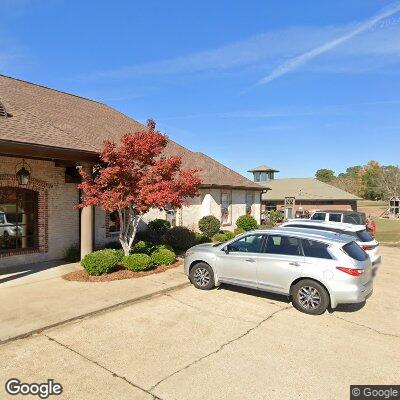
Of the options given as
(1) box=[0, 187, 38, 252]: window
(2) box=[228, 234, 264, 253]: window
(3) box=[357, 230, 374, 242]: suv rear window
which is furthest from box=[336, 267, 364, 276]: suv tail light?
(1) box=[0, 187, 38, 252]: window

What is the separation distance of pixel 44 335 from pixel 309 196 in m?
36.3

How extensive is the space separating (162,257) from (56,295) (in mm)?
4080

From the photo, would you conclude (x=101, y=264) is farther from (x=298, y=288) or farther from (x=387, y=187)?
(x=387, y=187)

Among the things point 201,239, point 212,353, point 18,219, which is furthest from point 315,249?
point 201,239

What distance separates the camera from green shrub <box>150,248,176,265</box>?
39.9 ft

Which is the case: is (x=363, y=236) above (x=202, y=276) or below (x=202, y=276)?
above

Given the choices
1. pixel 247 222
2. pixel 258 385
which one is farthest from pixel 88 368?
pixel 247 222

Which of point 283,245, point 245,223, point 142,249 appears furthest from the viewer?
point 245,223

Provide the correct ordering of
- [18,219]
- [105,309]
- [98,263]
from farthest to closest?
[18,219], [98,263], [105,309]

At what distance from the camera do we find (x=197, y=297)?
29.6 feet

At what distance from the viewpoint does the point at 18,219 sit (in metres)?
12.1

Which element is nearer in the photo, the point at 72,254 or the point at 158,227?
the point at 72,254

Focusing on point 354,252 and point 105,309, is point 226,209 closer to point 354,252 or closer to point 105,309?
point 354,252

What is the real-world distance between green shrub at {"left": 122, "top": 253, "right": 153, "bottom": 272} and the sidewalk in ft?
1.46
